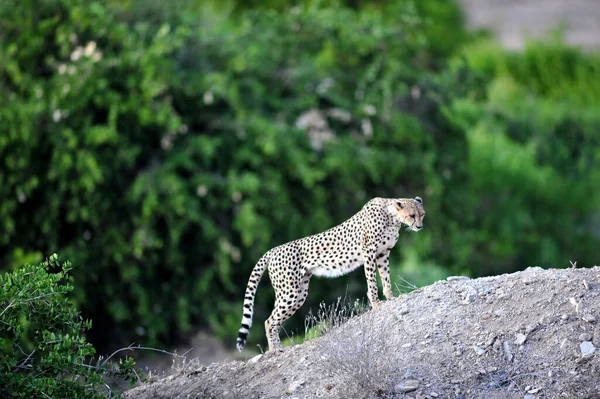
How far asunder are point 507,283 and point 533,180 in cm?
1588

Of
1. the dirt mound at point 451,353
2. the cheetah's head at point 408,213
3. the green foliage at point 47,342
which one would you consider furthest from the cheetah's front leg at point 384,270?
the green foliage at point 47,342

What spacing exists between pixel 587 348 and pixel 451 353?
1.00 meters

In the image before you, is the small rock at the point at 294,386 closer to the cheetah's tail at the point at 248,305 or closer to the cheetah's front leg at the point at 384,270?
the cheetah's tail at the point at 248,305

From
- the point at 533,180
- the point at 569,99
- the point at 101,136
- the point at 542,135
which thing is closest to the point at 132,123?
the point at 101,136

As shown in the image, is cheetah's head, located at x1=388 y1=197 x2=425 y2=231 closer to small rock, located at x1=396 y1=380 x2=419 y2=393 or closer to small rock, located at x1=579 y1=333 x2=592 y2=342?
small rock, located at x1=396 y1=380 x2=419 y2=393

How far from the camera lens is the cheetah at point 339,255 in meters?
7.91

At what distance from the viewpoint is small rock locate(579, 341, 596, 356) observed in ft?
23.7

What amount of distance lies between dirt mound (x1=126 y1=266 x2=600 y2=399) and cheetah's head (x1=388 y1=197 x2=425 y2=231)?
66 cm

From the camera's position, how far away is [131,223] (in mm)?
15656

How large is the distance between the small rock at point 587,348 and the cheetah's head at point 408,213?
1.52 metres

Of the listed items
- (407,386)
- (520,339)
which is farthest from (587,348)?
(407,386)

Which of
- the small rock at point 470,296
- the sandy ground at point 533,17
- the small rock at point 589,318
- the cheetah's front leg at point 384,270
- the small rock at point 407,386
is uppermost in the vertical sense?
the cheetah's front leg at point 384,270

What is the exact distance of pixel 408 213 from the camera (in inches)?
310

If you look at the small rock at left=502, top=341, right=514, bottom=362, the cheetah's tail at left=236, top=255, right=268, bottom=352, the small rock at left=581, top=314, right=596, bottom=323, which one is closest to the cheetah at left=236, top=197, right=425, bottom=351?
the cheetah's tail at left=236, top=255, right=268, bottom=352
